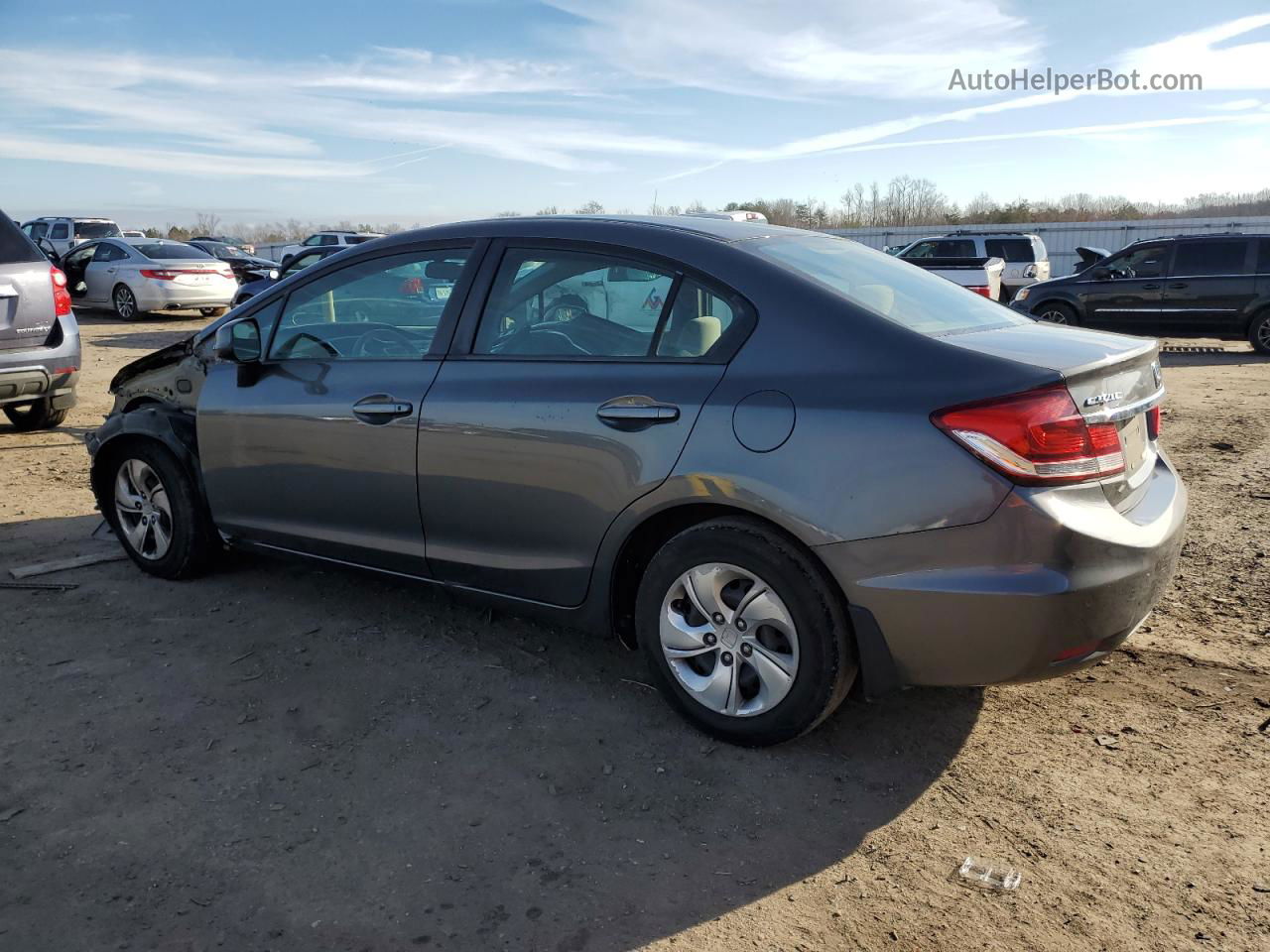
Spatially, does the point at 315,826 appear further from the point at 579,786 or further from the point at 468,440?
the point at 468,440

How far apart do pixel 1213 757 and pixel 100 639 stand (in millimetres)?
4229

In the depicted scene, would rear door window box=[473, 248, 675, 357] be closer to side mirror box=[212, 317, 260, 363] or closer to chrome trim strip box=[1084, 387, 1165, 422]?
side mirror box=[212, 317, 260, 363]

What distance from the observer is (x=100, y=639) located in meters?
4.35

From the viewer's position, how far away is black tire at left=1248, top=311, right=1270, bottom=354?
49.5ft

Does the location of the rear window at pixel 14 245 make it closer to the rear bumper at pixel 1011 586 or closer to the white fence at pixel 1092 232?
the rear bumper at pixel 1011 586

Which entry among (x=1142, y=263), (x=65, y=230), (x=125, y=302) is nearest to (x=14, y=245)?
(x=125, y=302)

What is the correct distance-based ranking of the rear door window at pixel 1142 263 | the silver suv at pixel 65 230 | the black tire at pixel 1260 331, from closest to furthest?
1. the black tire at pixel 1260 331
2. the rear door window at pixel 1142 263
3. the silver suv at pixel 65 230

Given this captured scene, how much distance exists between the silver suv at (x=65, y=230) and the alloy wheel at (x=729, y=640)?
27.9 metres

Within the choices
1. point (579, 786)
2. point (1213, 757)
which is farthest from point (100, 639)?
point (1213, 757)

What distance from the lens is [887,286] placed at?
3.64 meters

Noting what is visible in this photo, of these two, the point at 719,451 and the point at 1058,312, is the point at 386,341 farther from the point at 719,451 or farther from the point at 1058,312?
the point at 1058,312

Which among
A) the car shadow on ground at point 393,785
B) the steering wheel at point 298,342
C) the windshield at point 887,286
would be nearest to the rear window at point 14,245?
the car shadow on ground at point 393,785

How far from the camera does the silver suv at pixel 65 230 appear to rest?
2695 cm

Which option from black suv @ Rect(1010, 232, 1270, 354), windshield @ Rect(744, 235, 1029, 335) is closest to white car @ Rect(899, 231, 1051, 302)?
black suv @ Rect(1010, 232, 1270, 354)
